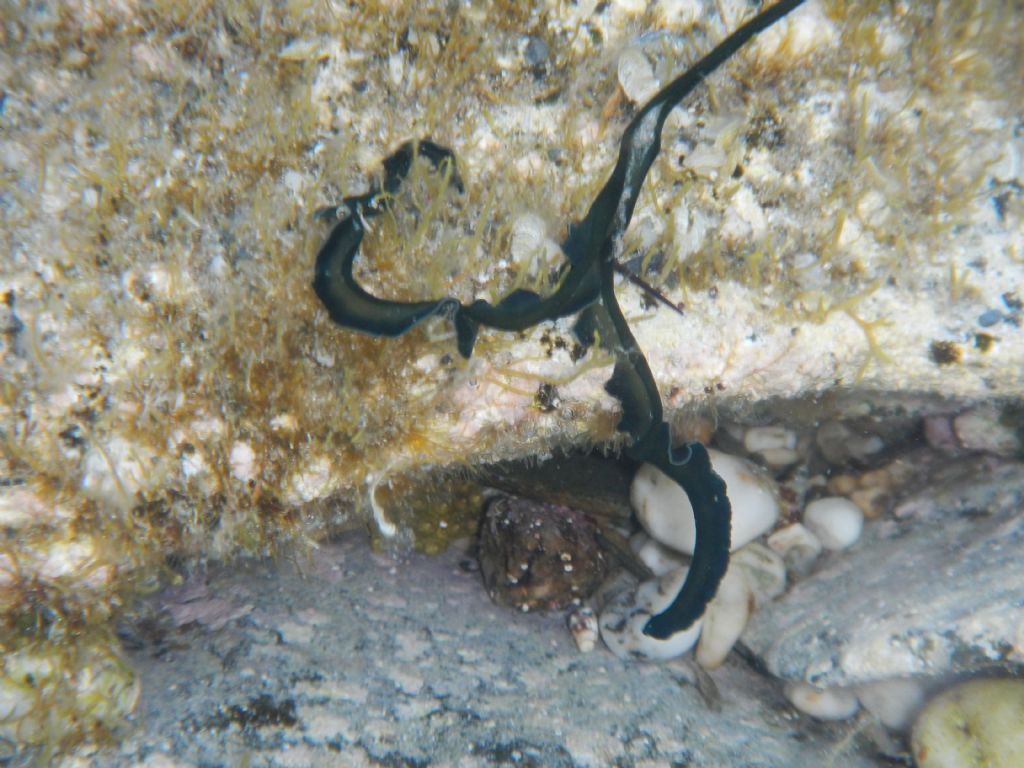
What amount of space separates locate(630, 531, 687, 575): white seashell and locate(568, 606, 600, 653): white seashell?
1.48ft

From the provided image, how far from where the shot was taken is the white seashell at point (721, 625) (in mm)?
3145

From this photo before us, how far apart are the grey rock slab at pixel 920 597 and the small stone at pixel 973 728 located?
5.0 inches

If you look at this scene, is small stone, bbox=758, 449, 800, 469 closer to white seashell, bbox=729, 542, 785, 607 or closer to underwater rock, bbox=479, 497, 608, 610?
white seashell, bbox=729, 542, 785, 607

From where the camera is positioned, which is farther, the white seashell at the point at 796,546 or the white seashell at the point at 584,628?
the white seashell at the point at 796,546

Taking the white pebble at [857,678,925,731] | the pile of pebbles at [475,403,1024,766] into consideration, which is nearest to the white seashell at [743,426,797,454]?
the pile of pebbles at [475,403,1024,766]

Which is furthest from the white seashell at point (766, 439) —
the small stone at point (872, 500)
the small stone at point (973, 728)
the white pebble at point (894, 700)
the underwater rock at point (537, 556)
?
the small stone at point (973, 728)

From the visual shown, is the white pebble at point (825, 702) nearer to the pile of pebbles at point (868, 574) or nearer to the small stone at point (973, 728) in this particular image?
the pile of pebbles at point (868, 574)

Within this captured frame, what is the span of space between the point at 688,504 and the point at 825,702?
1.05 metres

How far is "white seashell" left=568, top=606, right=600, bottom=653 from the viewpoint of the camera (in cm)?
323

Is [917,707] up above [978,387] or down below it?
below

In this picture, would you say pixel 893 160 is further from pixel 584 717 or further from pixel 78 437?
pixel 78 437

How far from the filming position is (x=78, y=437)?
2.09m

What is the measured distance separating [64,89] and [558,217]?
1.76 meters

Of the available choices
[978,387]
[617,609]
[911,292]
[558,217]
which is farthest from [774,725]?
[558,217]
